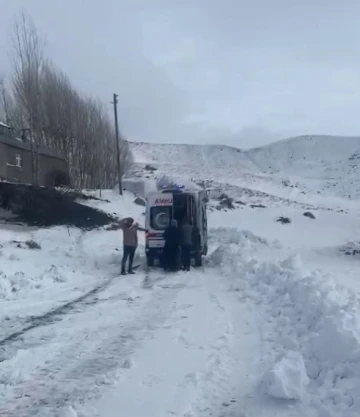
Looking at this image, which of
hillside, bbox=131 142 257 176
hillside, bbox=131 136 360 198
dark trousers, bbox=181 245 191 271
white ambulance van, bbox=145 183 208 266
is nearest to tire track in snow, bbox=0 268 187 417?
dark trousers, bbox=181 245 191 271

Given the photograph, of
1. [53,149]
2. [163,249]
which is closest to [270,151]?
[53,149]

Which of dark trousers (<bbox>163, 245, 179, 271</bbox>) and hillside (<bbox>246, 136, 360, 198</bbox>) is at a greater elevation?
hillside (<bbox>246, 136, 360, 198</bbox>)

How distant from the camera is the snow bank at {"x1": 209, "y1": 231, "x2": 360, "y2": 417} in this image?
5.39 metres

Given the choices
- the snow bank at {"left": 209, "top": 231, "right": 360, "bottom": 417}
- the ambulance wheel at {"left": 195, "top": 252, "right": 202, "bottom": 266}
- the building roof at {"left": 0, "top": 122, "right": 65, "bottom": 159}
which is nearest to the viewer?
the snow bank at {"left": 209, "top": 231, "right": 360, "bottom": 417}

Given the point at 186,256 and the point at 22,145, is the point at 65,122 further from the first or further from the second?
the point at 186,256

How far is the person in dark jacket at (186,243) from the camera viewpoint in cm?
1892

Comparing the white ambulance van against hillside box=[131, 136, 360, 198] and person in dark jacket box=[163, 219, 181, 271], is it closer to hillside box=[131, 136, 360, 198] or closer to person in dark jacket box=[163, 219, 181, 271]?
person in dark jacket box=[163, 219, 181, 271]

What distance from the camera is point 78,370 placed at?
264 inches

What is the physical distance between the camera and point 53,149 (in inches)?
2040

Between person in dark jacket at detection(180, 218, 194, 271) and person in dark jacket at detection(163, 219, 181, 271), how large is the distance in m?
0.17

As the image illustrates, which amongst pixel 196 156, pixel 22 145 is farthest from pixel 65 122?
pixel 196 156

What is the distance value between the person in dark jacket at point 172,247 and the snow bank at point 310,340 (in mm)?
6075

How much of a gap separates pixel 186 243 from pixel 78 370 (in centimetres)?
1264

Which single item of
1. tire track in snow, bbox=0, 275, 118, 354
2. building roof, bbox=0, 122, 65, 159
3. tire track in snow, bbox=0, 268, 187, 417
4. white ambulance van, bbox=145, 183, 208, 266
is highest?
building roof, bbox=0, 122, 65, 159
